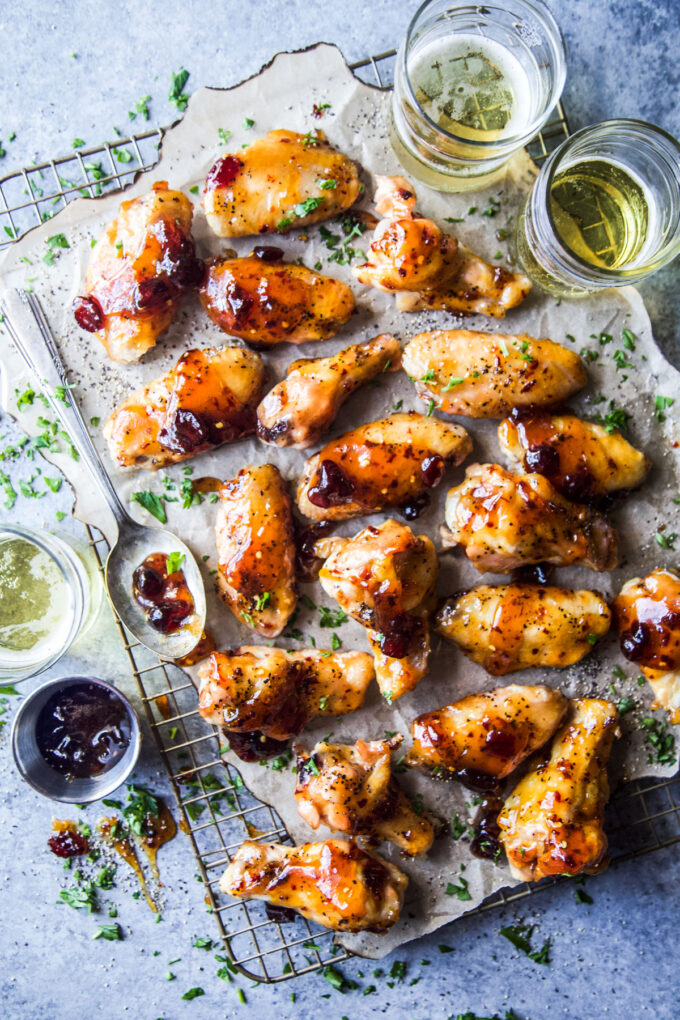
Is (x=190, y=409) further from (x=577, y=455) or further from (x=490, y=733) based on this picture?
(x=490, y=733)

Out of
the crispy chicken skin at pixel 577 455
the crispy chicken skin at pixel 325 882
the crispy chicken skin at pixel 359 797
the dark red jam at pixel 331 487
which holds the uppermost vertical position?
the dark red jam at pixel 331 487

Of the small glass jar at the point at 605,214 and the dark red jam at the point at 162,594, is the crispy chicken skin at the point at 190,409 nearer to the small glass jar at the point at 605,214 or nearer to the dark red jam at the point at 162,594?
the dark red jam at the point at 162,594

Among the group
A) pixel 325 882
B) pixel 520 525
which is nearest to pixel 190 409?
pixel 520 525

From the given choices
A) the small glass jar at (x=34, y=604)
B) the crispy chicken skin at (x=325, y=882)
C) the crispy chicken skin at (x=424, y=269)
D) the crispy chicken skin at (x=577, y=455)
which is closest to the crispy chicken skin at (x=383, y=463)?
the crispy chicken skin at (x=577, y=455)

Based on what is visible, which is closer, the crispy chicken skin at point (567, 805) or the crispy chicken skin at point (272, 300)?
the crispy chicken skin at point (567, 805)

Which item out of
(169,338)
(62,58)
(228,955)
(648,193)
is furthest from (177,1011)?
(62,58)

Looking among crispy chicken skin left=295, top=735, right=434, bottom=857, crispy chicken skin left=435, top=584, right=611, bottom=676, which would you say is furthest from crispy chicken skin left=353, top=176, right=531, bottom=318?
crispy chicken skin left=295, top=735, right=434, bottom=857

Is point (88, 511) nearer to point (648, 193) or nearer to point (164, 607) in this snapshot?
point (164, 607)
